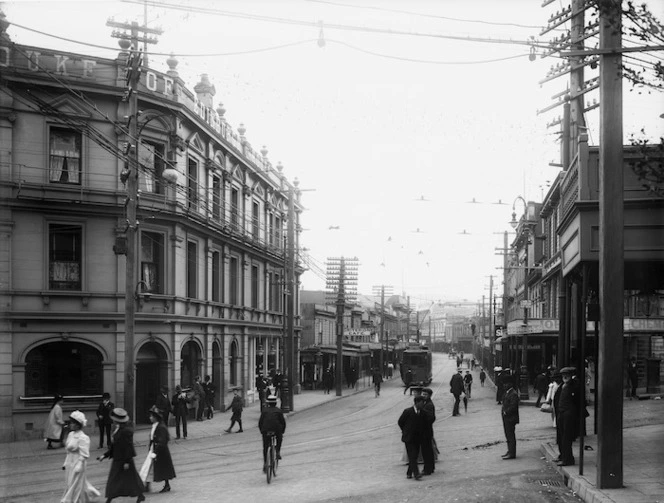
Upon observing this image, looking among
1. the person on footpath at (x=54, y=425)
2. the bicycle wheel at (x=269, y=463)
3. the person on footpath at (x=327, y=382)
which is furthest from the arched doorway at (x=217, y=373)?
the bicycle wheel at (x=269, y=463)

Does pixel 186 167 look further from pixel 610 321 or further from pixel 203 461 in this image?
pixel 610 321

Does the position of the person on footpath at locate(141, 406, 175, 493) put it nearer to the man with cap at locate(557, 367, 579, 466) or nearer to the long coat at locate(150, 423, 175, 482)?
the long coat at locate(150, 423, 175, 482)

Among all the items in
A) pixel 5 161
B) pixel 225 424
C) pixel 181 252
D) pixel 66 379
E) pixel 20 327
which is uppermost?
pixel 5 161

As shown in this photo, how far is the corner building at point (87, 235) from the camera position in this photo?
24906mm

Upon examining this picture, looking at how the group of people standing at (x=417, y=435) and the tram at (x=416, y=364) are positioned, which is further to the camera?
the tram at (x=416, y=364)

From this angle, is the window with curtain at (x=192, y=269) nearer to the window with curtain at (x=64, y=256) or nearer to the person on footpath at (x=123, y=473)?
the window with curtain at (x=64, y=256)

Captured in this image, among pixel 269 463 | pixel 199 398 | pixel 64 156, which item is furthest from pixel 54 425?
pixel 269 463

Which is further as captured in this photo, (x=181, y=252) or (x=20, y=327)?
(x=181, y=252)

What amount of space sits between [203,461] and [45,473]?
3561 millimetres

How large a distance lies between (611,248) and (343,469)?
7375 millimetres

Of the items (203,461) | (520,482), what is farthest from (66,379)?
(520,482)

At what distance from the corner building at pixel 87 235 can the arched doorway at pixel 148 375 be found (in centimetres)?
4

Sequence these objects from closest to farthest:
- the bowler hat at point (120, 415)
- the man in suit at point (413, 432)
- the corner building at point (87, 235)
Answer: the bowler hat at point (120, 415) < the man in suit at point (413, 432) < the corner building at point (87, 235)

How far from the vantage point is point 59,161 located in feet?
85.5
